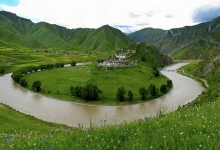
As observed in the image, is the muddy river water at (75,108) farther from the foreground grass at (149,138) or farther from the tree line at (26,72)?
the foreground grass at (149,138)

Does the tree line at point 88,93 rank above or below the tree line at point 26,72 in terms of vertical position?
below

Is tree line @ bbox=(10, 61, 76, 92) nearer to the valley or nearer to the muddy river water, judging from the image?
the valley

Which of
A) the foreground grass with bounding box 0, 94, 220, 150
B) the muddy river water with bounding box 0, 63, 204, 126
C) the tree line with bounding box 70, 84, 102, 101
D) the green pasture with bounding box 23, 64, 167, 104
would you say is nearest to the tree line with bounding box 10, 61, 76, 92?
the green pasture with bounding box 23, 64, 167, 104

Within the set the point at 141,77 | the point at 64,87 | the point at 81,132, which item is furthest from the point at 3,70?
the point at 81,132

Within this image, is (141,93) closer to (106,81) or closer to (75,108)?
(106,81)

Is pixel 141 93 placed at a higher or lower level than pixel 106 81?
lower

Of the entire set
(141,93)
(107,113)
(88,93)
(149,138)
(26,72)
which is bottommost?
(107,113)

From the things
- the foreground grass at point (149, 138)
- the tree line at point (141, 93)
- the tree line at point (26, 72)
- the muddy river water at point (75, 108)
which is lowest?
the muddy river water at point (75, 108)

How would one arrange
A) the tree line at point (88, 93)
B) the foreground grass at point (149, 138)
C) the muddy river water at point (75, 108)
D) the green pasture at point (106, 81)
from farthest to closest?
1. the green pasture at point (106, 81)
2. the tree line at point (88, 93)
3. the muddy river water at point (75, 108)
4. the foreground grass at point (149, 138)

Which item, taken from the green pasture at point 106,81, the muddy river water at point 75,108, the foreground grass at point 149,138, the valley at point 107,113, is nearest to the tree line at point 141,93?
the valley at point 107,113

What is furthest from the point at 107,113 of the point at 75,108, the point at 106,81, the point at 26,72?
the point at 26,72

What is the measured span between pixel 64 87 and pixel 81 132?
281ft

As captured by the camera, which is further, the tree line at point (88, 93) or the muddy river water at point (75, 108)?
the tree line at point (88, 93)

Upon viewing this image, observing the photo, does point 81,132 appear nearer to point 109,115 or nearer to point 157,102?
point 109,115
